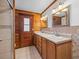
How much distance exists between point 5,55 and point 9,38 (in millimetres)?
384

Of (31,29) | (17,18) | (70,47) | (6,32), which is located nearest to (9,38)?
(6,32)

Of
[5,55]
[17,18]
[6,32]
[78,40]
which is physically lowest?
[5,55]

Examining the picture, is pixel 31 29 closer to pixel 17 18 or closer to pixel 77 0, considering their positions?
pixel 17 18

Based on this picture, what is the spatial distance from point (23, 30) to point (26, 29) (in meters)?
0.23

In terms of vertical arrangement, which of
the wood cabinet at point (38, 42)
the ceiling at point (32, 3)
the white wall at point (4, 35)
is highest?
the ceiling at point (32, 3)

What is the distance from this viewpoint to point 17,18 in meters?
5.30

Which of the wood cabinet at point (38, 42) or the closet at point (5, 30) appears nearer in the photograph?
the closet at point (5, 30)

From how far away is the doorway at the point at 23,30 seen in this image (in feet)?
17.3

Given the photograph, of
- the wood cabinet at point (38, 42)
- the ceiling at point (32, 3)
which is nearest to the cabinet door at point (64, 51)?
the wood cabinet at point (38, 42)

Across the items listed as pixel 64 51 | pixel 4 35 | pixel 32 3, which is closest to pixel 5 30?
pixel 4 35

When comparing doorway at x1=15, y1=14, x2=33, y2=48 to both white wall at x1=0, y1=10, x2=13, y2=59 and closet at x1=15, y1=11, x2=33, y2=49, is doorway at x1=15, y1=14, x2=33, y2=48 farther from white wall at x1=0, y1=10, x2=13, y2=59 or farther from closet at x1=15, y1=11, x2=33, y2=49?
white wall at x1=0, y1=10, x2=13, y2=59

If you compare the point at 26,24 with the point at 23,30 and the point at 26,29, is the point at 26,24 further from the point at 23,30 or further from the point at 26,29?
the point at 23,30

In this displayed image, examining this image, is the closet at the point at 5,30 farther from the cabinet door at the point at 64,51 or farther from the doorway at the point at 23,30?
the doorway at the point at 23,30

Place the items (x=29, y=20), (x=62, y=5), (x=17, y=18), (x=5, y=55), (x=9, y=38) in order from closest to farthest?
1. (x=5, y=55)
2. (x=9, y=38)
3. (x=62, y=5)
4. (x=17, y=18)
5. (x=29, y=20)
